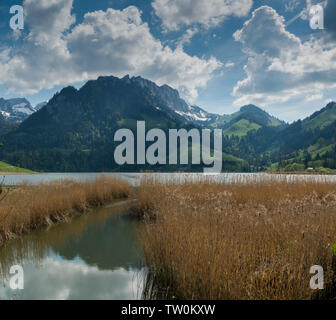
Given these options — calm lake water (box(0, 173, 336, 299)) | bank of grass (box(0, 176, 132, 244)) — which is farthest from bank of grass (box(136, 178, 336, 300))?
bank of grass (box(0, 176, 132, 244))

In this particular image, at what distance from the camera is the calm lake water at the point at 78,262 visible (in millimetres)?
4633

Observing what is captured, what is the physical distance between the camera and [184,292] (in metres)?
3.60

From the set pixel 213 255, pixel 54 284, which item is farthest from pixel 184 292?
pixel 54 284

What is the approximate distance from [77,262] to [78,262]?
27mm

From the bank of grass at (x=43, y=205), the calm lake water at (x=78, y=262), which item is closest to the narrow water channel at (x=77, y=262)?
the calm lake water at (x=78, y=262)

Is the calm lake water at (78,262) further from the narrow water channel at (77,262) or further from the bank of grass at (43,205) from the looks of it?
the bank of grass at (43,205)

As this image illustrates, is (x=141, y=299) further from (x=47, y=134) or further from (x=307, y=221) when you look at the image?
(x=47, y=134)

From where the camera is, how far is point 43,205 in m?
9.72

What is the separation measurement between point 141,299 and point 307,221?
10.6ft

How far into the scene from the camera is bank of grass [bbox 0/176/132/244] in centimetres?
802

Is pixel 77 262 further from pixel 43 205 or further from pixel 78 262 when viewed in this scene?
pixel 43 205

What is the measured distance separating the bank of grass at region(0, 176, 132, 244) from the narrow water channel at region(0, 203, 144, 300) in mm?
543

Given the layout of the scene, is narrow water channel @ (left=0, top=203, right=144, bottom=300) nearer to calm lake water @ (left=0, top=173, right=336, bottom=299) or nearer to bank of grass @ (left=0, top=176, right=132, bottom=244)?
calm lake water @ (left=0, top=173, right=336, bottom=299)

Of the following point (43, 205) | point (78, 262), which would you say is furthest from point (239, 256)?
point (43, 205)
